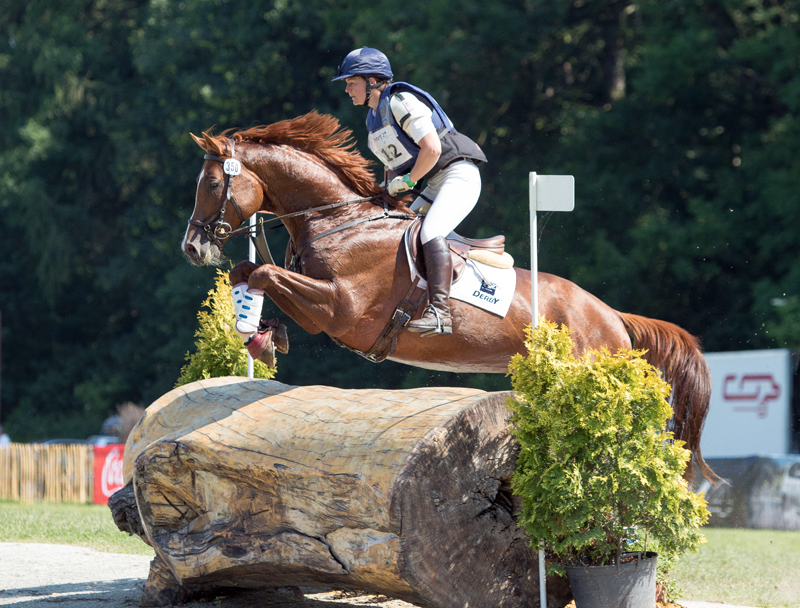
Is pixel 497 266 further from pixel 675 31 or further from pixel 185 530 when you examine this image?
pixel 675 31

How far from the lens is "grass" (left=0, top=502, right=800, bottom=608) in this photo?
6078 millimetres

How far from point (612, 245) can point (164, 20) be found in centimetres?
1517

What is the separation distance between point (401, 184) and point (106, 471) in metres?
10.4

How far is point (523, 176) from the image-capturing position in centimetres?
1983

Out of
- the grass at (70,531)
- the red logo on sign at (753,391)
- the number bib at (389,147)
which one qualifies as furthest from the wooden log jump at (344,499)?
the red logo on sign at (753,391)

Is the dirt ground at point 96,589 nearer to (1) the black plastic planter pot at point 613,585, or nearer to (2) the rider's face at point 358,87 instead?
(1) the black plastic planter pot at point 613,585

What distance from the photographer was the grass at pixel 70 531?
318 inches

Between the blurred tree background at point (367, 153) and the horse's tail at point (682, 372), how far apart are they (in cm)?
952

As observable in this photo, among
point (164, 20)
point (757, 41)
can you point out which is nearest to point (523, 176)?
point (757, 41)

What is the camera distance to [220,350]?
641 cm

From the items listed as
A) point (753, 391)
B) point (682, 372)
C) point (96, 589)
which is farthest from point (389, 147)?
point (753, 391)

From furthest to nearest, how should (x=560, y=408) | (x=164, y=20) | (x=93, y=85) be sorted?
1. (x=93, y=85)
2. (x=164, y=20)
3. (x=560, y=408)

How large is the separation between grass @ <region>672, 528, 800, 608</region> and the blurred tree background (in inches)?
274

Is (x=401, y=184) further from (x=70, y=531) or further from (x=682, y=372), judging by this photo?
(x=70, y=531)
